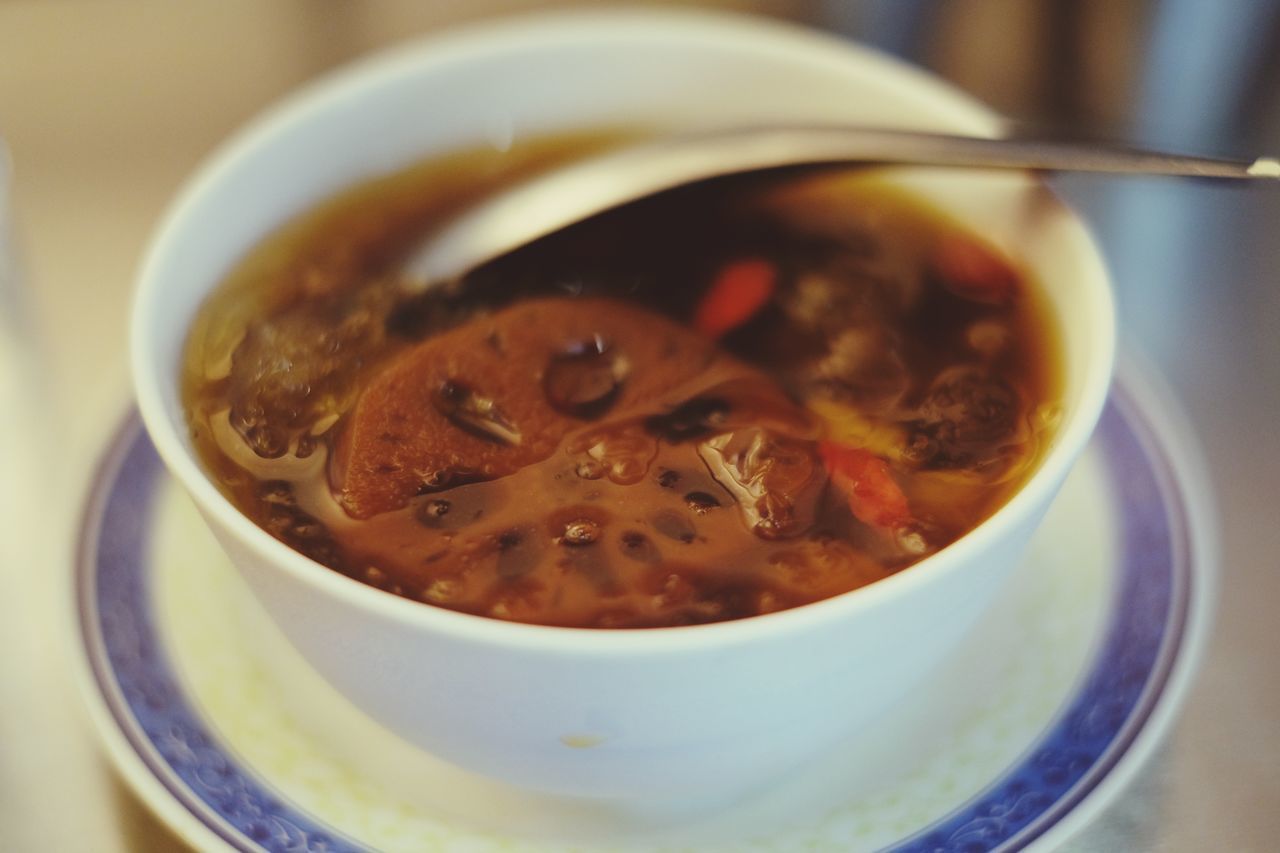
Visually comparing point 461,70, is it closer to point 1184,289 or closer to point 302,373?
point 302,373

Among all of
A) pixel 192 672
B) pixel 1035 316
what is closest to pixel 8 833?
pixel 192 672

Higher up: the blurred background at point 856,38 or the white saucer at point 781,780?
the blurred background at point 856,38

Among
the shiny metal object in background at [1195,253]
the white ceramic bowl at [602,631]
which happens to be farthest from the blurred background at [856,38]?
the white ceramic bowl at [602,631]

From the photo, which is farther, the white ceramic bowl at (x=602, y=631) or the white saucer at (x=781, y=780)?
the white saucer at (x=781, y=780)

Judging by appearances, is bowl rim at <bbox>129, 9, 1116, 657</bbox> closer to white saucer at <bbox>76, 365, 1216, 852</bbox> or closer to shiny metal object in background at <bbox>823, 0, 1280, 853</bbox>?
white saucer at <bbox>76, 365, 1216, 852</bbox>

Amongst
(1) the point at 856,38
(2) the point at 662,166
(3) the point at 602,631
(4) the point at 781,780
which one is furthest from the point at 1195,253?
(3) the point at 602,631

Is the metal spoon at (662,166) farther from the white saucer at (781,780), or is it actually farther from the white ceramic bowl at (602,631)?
the white saucer at (781,780)

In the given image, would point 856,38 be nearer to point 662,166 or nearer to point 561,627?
point 662,166
